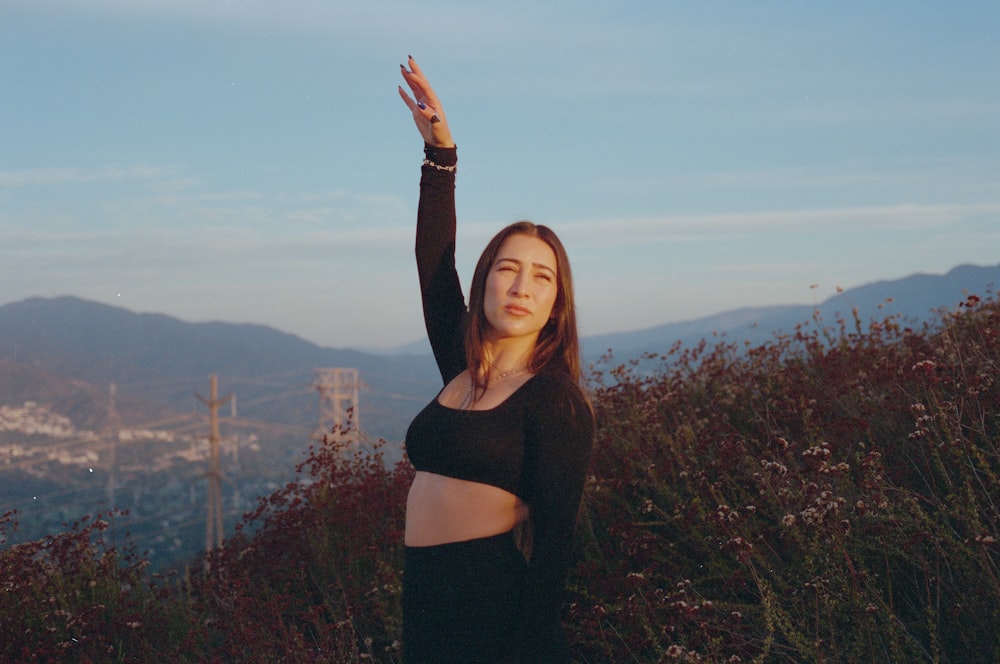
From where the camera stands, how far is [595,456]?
6.05 metres

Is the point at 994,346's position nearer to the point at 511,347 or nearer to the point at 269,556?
the point at 511,347

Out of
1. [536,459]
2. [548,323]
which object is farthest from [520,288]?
[536,459]

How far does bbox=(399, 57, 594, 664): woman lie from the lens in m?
2.79

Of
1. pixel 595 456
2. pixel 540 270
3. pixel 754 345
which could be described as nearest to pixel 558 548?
pixel 540 270

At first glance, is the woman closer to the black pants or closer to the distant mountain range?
the black pants

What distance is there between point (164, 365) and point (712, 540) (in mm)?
100314

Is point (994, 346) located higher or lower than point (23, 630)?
higher

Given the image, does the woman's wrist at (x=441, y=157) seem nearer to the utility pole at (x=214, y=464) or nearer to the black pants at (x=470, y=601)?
the black pants at (x=470, y=601)

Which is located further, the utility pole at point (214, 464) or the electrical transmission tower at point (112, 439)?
the electrical transmission tower at point (112, 439)

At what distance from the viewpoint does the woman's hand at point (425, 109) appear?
11.4 ft

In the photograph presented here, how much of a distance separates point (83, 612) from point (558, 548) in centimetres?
397

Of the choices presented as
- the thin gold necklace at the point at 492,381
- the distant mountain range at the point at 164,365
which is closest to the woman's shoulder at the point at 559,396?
the thin gold necklace at the point at 492,381

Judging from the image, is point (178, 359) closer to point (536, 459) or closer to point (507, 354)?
point (507, 354)

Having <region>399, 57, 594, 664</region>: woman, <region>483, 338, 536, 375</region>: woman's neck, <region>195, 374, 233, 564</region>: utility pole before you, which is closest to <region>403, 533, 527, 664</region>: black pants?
<region>399, 57, 594, 664</region>: woman
